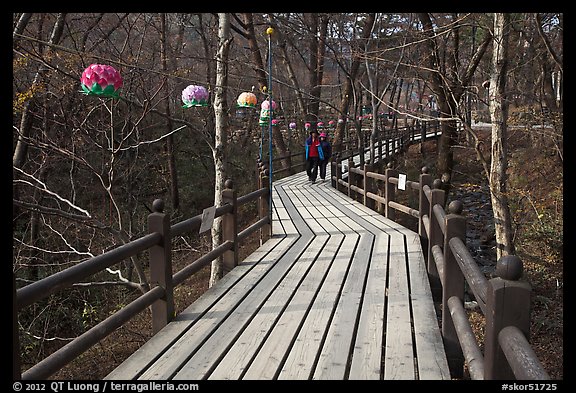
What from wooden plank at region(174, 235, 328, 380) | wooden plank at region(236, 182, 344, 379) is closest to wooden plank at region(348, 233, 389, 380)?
wooden plank at region(236, 182, 344, 379)

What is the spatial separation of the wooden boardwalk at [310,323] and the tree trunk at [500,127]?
3.04 m

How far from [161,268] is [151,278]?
13 centimetres

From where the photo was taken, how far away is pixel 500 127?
8922mm

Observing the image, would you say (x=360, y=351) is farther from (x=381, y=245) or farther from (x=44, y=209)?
(x=44, y=209)

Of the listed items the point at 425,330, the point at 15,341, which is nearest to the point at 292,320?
the point at 425,330

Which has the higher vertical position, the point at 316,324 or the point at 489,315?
the point at 489,315

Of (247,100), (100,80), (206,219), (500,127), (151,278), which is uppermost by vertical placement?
(247,100)

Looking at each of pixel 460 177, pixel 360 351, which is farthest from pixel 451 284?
pixel 460 177

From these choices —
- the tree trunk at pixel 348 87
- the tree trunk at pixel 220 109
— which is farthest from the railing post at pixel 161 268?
the tree trunk at pixel 348 87

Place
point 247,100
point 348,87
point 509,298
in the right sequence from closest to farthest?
1. point 509,298
2. point 247,100
3. point 348,87

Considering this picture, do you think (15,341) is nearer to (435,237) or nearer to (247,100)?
(435,237)

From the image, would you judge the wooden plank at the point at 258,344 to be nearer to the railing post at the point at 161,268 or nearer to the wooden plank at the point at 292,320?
the wooden plank at the point at 292,320

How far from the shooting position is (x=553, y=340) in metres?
10.0

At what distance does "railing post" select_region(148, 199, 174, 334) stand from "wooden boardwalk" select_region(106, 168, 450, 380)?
0.52ft
